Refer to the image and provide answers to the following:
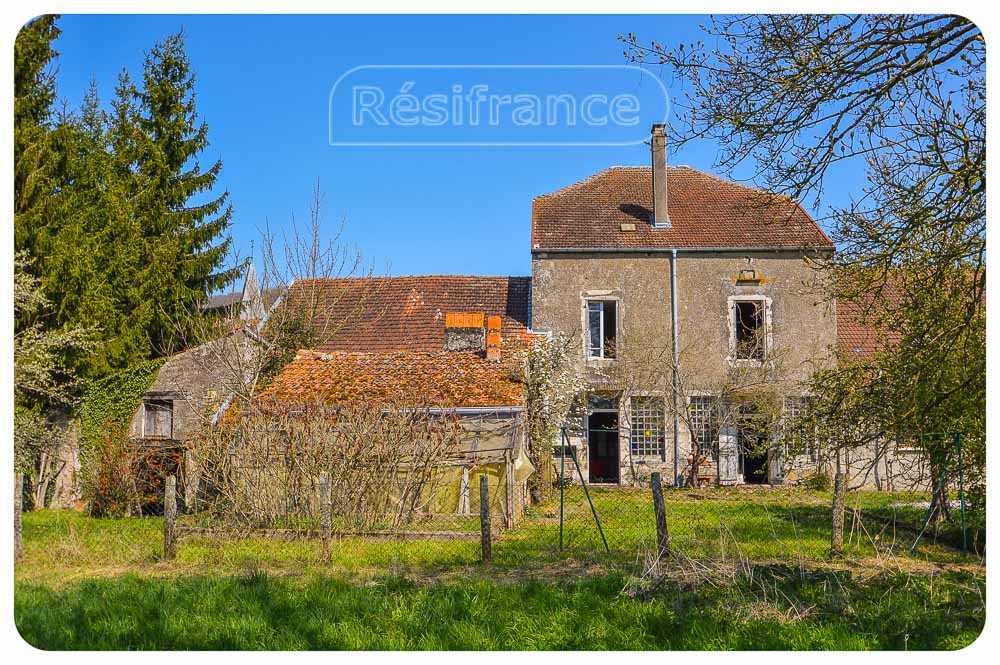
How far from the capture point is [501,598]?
570 cm

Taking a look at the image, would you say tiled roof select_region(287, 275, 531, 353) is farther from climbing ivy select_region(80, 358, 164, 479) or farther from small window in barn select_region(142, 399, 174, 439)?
climbing ivy select_region(80, 358, 164, 479)

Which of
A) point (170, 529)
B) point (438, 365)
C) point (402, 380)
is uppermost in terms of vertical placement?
point (438, 365)

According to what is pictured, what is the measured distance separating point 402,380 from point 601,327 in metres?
6.05

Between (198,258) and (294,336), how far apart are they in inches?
146

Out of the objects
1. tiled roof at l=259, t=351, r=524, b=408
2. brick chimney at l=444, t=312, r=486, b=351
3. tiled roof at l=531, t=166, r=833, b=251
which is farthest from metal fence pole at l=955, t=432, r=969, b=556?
tiled roof at l=531, t=166, r=833, b=251

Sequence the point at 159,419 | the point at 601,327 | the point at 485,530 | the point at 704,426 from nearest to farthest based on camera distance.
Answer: the point at 485,530
the point at 159,419
the point at 704,426
the point at 601,327

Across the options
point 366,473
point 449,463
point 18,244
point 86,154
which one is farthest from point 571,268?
point 18,244

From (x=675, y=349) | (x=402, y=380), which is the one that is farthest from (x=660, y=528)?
(x=675, y=349)

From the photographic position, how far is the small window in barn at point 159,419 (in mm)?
13578

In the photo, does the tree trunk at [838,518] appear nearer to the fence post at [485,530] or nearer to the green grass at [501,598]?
the green grass at [501,598]

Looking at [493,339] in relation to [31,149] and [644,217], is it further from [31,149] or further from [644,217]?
[31,149]

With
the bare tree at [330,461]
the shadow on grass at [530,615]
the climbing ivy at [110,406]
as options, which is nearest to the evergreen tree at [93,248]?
the climbing ivy at [110,406]

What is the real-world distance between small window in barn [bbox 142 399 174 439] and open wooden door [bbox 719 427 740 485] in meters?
10.00

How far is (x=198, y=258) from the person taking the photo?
36.2ft
